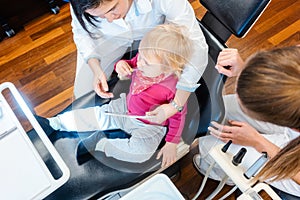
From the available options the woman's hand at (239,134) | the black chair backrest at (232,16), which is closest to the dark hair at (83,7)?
the black chair backrest at (232,16)

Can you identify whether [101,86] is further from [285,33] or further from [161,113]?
[285,33]

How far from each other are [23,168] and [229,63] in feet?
2.16

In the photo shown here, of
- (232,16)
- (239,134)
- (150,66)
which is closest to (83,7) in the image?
(150,66)

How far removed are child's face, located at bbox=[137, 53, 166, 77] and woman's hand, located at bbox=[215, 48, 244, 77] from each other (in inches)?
7.0

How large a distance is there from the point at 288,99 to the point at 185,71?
17.3 inches

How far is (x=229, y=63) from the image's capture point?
1018 millimetres

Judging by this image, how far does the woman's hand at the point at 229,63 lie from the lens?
1016 mm

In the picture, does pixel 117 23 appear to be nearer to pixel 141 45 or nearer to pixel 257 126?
pixel 141 45

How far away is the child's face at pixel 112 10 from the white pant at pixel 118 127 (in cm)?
29

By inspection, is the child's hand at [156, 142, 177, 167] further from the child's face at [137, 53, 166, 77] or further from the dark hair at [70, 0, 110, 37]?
the dark hair at [70, 0, 110, 37]

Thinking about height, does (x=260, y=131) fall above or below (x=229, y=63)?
below

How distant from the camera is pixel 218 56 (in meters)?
1.05

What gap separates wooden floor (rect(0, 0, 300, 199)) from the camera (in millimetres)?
1731

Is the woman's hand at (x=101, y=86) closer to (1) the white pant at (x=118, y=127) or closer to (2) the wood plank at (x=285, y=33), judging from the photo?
(1) the white pant at (x=118, y=127)
